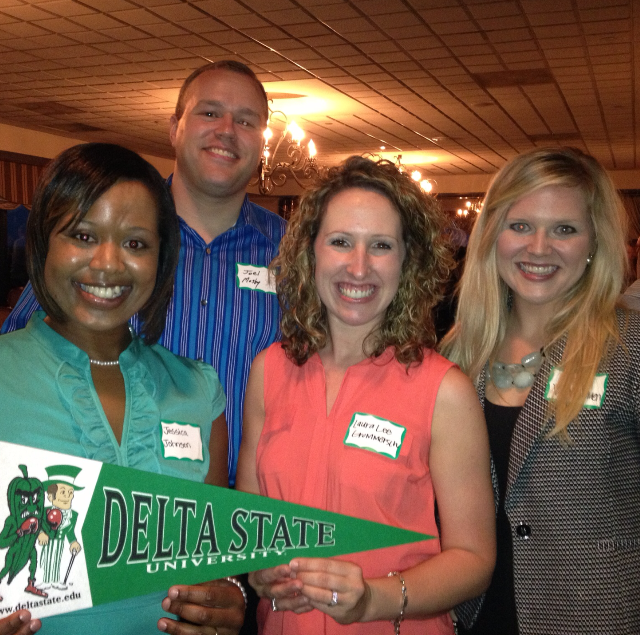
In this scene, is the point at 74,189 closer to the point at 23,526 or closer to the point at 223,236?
the point at 23,526

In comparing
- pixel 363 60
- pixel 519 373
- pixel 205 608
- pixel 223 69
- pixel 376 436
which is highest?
pixel 363 60

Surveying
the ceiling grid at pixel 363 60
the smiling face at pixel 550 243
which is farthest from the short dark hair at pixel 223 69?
the ceiling grid at pixel 363 60

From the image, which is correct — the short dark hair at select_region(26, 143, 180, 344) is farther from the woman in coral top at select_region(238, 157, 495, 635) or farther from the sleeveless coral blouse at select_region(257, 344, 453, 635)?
the sleeveless coral blouse at select_region(257, 344, 453, 635)

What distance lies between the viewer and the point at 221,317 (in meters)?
2.43

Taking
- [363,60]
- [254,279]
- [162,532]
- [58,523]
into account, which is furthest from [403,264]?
[363,60]

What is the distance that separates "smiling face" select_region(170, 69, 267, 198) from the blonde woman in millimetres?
959

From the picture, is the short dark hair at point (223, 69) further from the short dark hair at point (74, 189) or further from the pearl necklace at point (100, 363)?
the pearl necklace at point (100, 363)

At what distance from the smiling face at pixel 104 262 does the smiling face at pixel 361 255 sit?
0.50 m

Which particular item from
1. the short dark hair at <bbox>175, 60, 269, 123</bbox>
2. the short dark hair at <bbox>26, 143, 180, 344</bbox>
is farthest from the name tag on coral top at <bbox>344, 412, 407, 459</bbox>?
the short dark hair at <bbox>175, 60, 269, 123</bbox>

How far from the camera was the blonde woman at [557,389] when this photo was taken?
1.85 metres

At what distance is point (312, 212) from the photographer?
1.95 metres

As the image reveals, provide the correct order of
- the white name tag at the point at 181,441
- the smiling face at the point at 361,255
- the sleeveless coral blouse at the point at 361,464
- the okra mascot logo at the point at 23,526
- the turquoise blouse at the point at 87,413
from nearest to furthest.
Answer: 1. the okra mascot logo at the point at 23,526
2. the turquoise blouse at the point at 87,413
3. the white name tag at the point at 181,441
4. the sleeveless coral blouse at the point at 361,464
5. the smiling face at the point at 361,255

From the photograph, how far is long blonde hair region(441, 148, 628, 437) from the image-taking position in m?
1.96

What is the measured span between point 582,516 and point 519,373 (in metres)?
0.48
